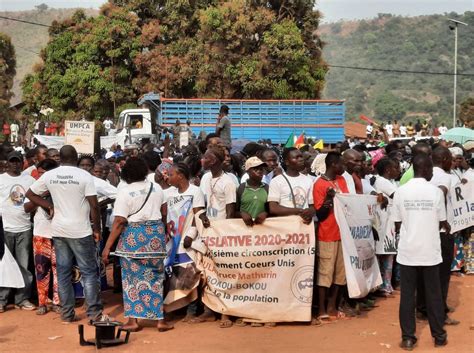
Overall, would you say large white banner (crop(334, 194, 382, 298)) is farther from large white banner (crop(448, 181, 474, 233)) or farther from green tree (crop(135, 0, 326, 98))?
green tree (crop(135, 0, 326, 98))

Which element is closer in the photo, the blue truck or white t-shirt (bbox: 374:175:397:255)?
white t-shirt (bbox: 374:175:397:255)

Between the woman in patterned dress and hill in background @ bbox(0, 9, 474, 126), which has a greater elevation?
hill in background @ bbox(0, 9, 474, 126)

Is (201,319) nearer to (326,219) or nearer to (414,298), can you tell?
(326,219)

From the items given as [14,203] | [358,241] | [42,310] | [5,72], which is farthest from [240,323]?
[5,72]

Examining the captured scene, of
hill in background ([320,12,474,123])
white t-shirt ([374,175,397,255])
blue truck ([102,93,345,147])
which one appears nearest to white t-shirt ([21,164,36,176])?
white t-shirt ([374,175,397,255])

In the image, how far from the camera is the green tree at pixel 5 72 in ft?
155

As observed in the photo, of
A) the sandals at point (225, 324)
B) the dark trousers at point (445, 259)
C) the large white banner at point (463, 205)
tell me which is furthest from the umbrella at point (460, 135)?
the sandals at point (225, 324)

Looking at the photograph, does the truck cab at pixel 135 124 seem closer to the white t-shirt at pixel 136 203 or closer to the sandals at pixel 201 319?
the sandals at pixel 201 319

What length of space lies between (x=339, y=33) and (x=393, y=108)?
61.7m

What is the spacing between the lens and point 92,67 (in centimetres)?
3978

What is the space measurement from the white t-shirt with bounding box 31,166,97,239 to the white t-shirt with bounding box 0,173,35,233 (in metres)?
0.83

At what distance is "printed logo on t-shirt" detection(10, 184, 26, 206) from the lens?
8.80 meters

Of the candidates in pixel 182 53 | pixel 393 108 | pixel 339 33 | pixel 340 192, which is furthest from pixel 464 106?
pixel 339 33

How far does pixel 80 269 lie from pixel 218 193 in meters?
1.71
